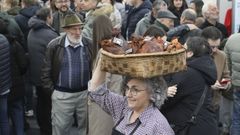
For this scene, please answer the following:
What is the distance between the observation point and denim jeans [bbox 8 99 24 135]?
22.8 feet

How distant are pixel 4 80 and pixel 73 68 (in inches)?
37.7

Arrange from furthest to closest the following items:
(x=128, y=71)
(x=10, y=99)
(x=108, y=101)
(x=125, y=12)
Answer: (x=125, y=12) < (x=10, y=99) < (x=108, y=101) < (x=128, y=71)

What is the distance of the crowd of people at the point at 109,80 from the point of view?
3.55m

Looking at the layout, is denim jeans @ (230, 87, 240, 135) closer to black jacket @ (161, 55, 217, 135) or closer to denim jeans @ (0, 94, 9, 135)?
black jacket @ (161, 55, 217, 135)

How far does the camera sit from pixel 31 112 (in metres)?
8.48

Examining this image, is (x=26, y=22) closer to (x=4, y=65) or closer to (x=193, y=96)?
(x=4, y=65)

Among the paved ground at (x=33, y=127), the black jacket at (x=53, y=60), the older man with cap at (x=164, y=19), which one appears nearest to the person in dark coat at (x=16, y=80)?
the paved ground at (x=33, y=127)

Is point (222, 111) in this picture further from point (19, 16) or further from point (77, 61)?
point (19, 16)

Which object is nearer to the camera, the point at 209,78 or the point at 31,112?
the point at 209,78

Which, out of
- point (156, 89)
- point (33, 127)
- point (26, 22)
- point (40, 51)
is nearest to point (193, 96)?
point (156, 89)

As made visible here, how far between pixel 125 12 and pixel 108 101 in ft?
23.1

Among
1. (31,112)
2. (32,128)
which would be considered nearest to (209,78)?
(32,128)

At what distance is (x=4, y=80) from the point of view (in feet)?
20.6

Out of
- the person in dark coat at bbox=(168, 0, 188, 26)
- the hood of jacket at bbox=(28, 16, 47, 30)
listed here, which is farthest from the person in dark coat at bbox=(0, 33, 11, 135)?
the person in dark coat at bbox=(168, 0, 188, 26)
